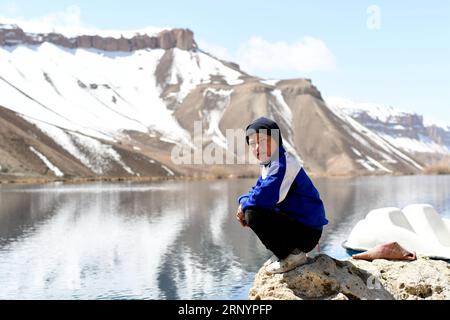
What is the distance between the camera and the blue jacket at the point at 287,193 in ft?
22.7

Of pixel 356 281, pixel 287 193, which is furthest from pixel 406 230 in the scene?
pixel 287 193

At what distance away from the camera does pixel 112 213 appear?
49.4 m

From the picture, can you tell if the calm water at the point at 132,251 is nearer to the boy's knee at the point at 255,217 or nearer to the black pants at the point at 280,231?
the black pants at the point at 280,231

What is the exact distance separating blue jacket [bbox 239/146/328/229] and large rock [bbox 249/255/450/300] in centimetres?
56

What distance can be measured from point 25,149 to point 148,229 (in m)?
101

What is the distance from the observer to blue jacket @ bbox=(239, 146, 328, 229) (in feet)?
22.7

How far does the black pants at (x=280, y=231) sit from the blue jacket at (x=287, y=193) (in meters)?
0.07

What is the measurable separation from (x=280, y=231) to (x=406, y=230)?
57.3 ft

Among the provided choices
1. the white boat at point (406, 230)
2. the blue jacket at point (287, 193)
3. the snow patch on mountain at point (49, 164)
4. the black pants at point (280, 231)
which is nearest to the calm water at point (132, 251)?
the white boat at point (406, 230)

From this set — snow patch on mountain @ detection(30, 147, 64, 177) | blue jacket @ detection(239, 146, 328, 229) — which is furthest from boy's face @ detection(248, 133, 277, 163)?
snow patch on mountain @ detection(30, 147, 64, 177)

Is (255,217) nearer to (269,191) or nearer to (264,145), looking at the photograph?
Answer: (269,191)

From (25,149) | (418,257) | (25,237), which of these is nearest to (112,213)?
(25,237)

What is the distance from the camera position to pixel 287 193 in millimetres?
7141
